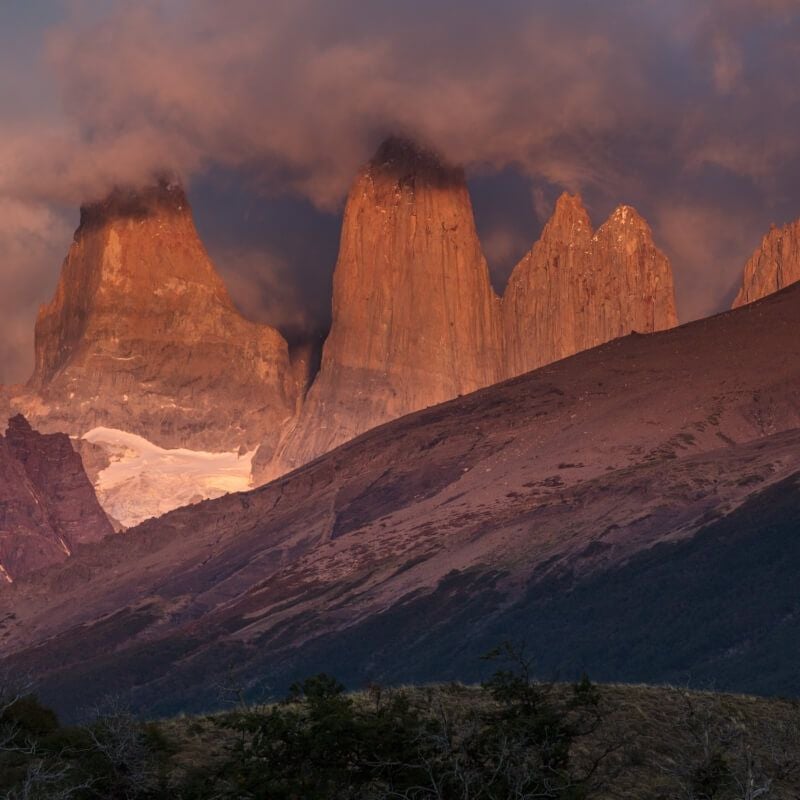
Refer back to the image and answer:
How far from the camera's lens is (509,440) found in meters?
177

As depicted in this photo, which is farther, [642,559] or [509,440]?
[509,440]

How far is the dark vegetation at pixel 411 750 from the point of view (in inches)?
937

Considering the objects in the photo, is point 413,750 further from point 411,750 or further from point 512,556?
point 512,556

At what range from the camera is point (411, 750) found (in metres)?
24.2

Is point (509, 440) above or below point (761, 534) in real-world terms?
above

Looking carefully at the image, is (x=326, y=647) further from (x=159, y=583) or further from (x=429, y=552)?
(x=159, y=583)

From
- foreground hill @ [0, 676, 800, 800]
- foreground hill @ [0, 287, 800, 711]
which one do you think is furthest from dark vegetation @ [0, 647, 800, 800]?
foreground hill @ [0, 287, 800, 711]

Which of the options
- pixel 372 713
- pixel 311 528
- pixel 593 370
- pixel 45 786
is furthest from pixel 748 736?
pixel 593 370

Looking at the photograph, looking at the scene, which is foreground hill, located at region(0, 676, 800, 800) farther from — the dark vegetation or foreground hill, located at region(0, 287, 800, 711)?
foreground hill, located at region(0, 287, 800, 711)

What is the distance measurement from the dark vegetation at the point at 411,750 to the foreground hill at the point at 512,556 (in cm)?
5699

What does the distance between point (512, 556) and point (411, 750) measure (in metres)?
110

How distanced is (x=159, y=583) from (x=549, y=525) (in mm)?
53141

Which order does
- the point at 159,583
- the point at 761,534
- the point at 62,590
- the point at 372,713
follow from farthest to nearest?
the point at 62,590, the point at 159,583, the point at 761,534, the point at 372,713

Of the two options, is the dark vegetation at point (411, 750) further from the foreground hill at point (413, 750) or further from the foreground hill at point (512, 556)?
the foreground hill at point (512, 556)
